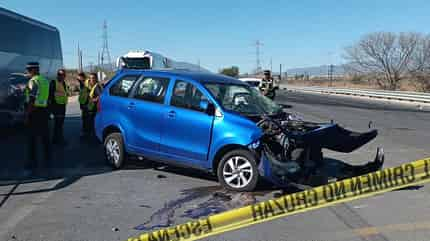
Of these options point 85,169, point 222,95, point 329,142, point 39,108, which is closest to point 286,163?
point 329,142

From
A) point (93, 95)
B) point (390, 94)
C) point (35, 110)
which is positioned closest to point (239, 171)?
point (35, 110)

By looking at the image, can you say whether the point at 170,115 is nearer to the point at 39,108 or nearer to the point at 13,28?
the point at 39,108

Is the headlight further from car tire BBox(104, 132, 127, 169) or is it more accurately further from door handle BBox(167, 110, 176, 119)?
door handle BBox(167, 110, 176, 119)

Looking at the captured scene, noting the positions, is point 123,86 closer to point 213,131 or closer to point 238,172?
point 213,131

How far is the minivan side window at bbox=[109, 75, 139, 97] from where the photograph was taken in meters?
7.73

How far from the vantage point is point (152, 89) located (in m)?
7.36

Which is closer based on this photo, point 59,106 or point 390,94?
point 59,106

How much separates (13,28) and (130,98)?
6.15m

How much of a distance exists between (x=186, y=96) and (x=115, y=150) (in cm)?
174

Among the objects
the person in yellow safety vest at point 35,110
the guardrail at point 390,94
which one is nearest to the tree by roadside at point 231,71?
the guardrail at point 390,94

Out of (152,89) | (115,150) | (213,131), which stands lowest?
(115,150)

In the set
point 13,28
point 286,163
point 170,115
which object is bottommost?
point 286,163

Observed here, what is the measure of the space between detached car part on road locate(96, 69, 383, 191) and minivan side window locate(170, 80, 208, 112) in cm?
2

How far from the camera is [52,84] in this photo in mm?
9633
